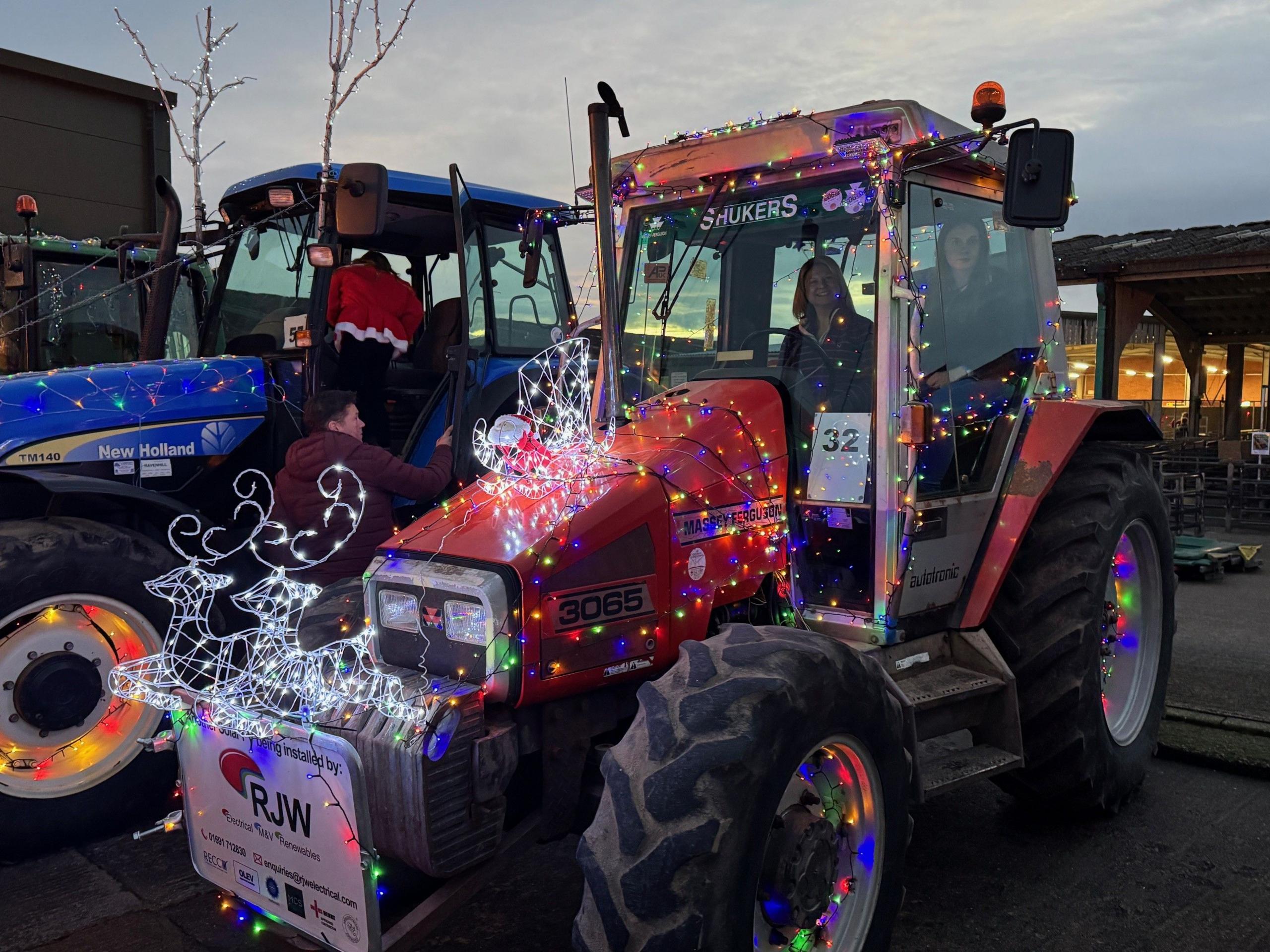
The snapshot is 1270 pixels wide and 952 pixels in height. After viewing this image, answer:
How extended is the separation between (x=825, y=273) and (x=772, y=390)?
17.9 inches

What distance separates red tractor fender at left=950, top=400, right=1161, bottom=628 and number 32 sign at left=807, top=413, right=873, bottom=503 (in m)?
0.76

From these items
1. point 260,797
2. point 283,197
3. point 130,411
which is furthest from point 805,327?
point 130,411

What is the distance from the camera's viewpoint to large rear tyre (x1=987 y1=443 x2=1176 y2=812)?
3740 mm

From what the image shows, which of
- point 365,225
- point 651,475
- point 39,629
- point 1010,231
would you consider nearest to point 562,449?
point 651,475

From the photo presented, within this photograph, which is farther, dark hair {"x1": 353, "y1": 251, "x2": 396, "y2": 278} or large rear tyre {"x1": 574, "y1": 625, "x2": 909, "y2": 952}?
dark hair {"x1": 353, "y1": 251, "x2": 396, "y2": 278}

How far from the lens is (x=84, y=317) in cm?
666

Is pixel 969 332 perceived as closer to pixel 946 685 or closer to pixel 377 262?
pixel 946 685

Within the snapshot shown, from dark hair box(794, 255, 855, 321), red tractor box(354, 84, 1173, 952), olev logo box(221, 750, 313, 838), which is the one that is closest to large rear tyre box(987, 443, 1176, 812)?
red tractor box(354, 84, 1173, 952)

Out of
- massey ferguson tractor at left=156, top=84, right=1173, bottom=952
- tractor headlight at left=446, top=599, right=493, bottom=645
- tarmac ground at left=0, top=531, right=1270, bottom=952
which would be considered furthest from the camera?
tarmac ground at left=0, top=531, right=1270, bottom=952

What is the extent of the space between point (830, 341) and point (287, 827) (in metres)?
2.20

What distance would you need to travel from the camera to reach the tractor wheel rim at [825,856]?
252 cm

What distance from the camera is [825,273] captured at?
343 cm

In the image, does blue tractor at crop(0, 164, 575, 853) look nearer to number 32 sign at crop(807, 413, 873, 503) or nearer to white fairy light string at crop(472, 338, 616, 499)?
white fairy light string at crop(472, 338, 616, 499)

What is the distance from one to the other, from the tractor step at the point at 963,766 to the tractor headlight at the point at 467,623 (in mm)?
1412
